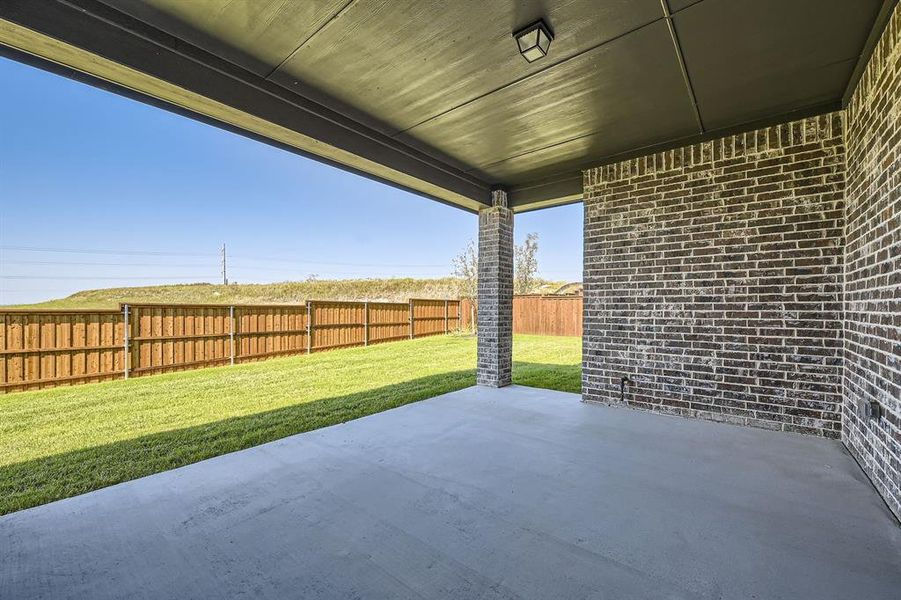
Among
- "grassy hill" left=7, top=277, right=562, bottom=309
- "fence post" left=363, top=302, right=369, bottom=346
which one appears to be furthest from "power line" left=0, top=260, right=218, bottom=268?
"fence post" left=363, top=302, right=369, bottom=346

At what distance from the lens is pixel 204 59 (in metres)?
2.36

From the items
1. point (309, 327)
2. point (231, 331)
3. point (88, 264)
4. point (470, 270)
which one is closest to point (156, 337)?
point (231, 331)

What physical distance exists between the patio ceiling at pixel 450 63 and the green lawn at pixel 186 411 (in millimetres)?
2597

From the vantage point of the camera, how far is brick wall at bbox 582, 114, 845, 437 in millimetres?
3207

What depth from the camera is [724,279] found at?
362cm

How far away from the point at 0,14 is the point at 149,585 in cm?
263

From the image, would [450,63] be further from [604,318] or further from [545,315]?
[545,315]

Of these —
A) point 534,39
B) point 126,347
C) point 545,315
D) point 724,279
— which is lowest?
point 126,347

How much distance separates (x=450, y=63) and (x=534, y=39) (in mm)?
580

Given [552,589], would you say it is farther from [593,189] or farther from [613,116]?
[593,189]

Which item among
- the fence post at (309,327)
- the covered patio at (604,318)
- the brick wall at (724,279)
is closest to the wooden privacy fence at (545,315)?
the fence post at (309,327)

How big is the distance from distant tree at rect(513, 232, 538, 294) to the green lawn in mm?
12784

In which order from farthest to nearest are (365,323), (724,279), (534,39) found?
(365,323), (724,279), (534,39)

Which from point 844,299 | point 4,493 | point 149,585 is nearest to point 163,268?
point 4,493
